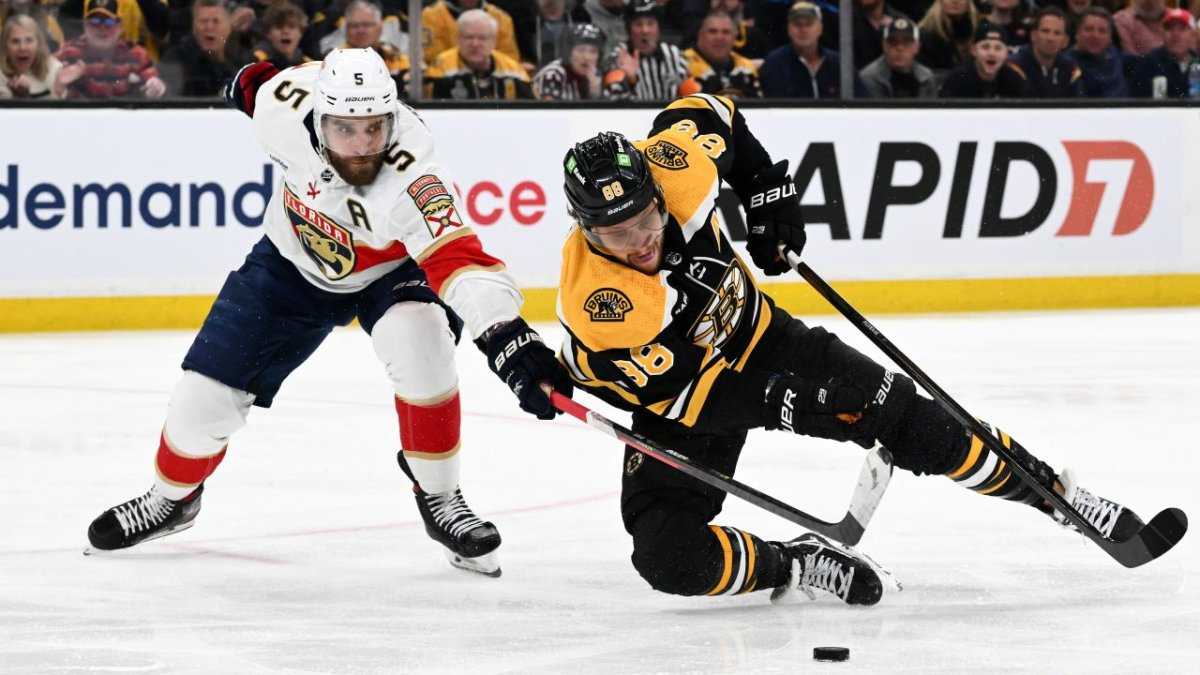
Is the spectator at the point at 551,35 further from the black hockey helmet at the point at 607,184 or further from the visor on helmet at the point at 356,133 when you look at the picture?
the black hockey helmet at the point at 607,184

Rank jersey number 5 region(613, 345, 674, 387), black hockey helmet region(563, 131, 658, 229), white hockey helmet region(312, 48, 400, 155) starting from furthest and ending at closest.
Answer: white hockey helmet region(312, 48, 400, 155), jersey number 5 region(613, 345, 674, 387), black hockey helmet region(563, 131, 658, 229)

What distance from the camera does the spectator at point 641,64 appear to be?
8.27 m

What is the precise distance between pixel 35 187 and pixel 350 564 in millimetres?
4631

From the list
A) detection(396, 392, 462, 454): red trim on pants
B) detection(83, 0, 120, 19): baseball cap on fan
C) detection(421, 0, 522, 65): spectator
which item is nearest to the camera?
detection(396, 392, 462, 454): red trim on pants

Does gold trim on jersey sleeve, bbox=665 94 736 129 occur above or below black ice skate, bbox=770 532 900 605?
above

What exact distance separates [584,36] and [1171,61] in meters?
2.99

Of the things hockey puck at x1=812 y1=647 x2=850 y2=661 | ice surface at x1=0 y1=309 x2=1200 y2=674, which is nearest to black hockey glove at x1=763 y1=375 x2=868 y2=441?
ice surface at x1=0 y1=309 x2=1200 y2=674

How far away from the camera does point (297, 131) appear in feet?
11.6

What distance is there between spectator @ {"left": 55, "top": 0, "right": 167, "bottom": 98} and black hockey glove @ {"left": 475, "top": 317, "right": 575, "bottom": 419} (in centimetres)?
513

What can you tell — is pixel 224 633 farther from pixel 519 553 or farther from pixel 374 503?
pixel 374 503

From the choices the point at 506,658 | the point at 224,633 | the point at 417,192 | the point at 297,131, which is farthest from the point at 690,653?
the point at 297,131

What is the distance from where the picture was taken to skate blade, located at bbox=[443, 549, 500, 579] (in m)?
3.45

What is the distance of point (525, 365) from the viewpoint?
307 centimetres

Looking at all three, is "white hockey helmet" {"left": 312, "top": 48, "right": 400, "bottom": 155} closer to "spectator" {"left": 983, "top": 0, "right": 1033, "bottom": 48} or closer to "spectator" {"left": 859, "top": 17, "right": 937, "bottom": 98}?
"spectator" {"left": 859, "top": 17, "right": 937, "bottom": 98}
